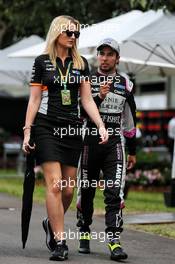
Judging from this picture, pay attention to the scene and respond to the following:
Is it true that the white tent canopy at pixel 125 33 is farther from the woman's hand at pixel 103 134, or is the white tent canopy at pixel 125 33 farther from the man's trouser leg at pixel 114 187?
the woman's hand at pixel 103 134

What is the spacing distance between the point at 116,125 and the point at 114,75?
19.2 inches

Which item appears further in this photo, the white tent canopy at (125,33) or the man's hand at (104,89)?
the white tent canopy at (125,33)

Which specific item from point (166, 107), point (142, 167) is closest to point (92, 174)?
point (142, 167)

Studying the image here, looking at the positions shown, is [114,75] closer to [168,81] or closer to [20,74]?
[20,74]

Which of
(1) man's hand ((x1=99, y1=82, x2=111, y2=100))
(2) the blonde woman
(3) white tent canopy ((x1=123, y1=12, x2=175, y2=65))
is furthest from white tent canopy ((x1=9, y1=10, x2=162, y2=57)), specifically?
(2) the blonde woman

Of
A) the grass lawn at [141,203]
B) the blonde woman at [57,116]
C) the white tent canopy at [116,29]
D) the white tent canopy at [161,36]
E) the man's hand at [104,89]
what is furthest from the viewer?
the white tent canopy at [116,29]

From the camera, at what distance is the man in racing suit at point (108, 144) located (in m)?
8.16

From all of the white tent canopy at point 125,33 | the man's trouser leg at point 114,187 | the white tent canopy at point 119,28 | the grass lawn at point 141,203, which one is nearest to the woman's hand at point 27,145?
the man's trouser leg at point 114,187

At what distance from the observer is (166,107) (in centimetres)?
4041

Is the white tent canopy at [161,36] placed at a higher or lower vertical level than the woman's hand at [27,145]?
higher

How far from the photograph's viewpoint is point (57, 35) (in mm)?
7910

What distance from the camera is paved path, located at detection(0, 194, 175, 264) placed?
311 inches

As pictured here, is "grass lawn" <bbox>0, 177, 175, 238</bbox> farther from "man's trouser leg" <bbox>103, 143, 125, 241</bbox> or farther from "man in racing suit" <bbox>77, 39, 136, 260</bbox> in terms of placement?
"man's trouser leg" <bbox>103, 143, 125, 241</bbox>

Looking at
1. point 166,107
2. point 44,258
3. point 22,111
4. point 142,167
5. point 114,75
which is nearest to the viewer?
point 44,258
